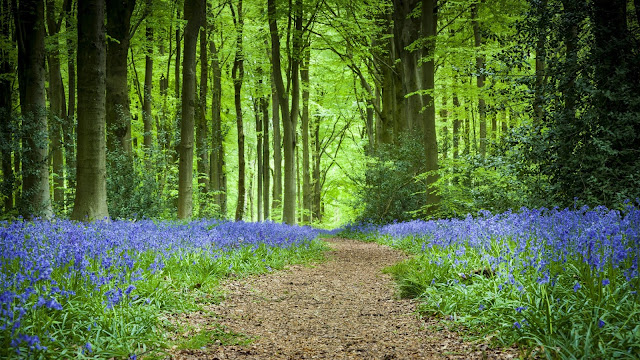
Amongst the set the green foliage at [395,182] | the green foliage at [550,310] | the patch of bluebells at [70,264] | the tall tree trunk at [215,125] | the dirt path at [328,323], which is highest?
the tall tree trunk at [215,125]

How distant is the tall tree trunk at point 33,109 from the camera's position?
10469mm

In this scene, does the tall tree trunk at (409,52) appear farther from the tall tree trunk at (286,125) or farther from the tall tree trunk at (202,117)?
the tall tree trunk at (202,117)

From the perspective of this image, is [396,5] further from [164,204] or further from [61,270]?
[61,270]

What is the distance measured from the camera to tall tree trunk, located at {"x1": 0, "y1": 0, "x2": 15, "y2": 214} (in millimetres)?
11453

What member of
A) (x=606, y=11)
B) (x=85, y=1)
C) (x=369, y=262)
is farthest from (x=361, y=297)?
(x=85, y=1)

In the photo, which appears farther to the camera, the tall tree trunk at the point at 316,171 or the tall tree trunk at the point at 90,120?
the tall tree trunk at the point at 316,171

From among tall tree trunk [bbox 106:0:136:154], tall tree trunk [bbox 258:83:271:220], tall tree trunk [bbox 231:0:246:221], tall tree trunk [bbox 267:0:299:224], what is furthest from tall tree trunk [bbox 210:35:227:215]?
tall tree trunk [bbox 106:0:136:154]

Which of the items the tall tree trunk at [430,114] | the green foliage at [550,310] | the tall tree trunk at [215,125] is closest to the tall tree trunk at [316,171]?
the tall tree trunk at [215,125]

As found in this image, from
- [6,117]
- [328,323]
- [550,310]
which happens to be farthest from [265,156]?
[550,310]

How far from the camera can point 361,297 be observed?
6027 mm

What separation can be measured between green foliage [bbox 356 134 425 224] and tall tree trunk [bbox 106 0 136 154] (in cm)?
956

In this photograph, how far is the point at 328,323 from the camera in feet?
15.5

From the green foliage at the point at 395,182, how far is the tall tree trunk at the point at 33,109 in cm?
1155

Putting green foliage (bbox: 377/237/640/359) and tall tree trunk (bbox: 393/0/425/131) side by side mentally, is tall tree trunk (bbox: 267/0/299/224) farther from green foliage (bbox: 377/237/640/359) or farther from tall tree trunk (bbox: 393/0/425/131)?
green foliage (bbox: 377/237/640/359)
